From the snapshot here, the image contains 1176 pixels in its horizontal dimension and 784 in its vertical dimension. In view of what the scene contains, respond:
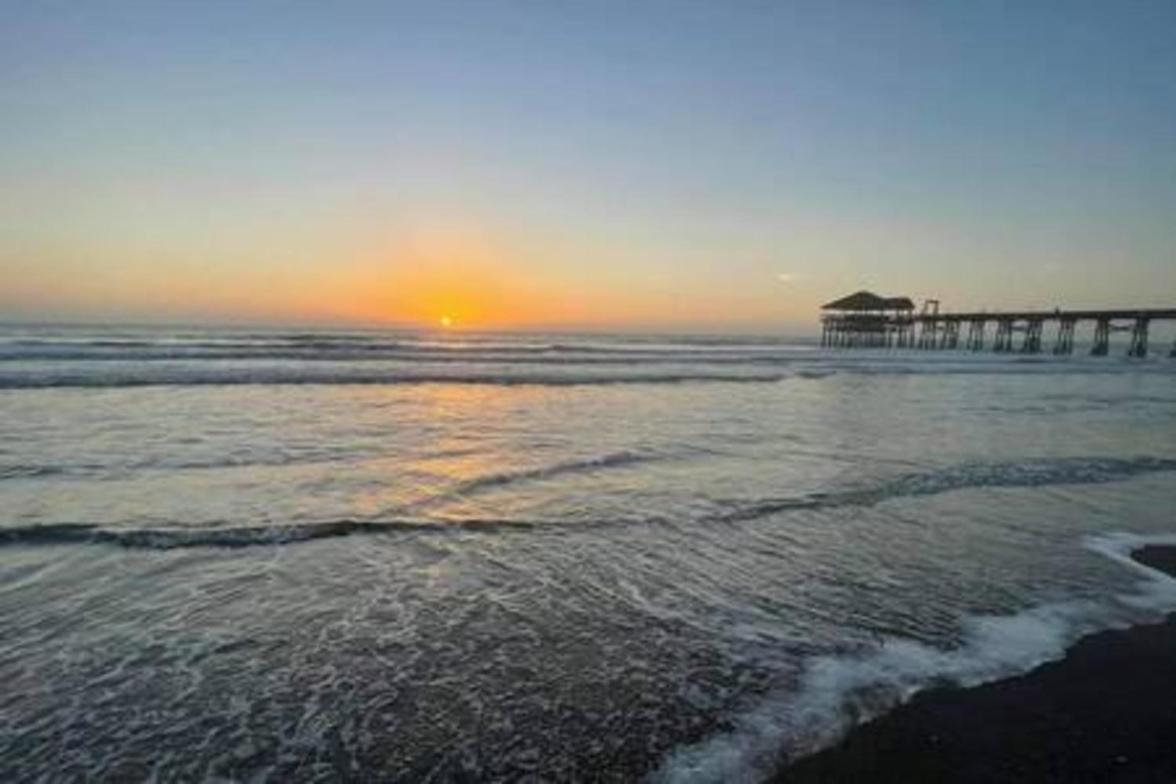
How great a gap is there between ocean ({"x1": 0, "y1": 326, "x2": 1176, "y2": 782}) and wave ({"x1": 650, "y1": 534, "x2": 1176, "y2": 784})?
2 cm

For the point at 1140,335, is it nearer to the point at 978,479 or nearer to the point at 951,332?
the point at 951,332

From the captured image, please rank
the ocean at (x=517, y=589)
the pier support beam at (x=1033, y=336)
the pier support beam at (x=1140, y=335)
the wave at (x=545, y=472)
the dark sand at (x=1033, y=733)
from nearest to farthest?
1. the dark sand at (x=1033, y=733)
2. the ocean at (x=517, y=589)
3. the wave at (x=545, y=472)
4. the pier support beam at (x=1140, y=335)
5. the pier support beam at (x=1033, y=336)

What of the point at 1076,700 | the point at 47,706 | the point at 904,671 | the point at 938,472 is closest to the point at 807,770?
the point at 904,671

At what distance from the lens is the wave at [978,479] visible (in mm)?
10562

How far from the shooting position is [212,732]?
4508 millimetres

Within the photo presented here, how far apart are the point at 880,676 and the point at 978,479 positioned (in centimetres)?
827

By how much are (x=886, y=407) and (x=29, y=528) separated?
70.6ft

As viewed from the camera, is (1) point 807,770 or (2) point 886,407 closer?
(1) point 807,770

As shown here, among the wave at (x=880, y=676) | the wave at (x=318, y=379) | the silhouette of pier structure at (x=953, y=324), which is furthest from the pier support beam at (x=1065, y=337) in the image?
the wave at (x=880, y=676)

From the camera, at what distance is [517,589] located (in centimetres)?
706

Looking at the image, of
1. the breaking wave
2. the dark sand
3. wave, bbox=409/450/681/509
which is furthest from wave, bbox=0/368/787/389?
the dark sand

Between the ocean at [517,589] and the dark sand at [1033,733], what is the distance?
0.66 feet

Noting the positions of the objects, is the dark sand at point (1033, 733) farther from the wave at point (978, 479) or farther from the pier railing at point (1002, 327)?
the pier railing at point (1002, 327)

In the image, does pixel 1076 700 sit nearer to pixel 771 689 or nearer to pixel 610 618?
pixel 771 689
